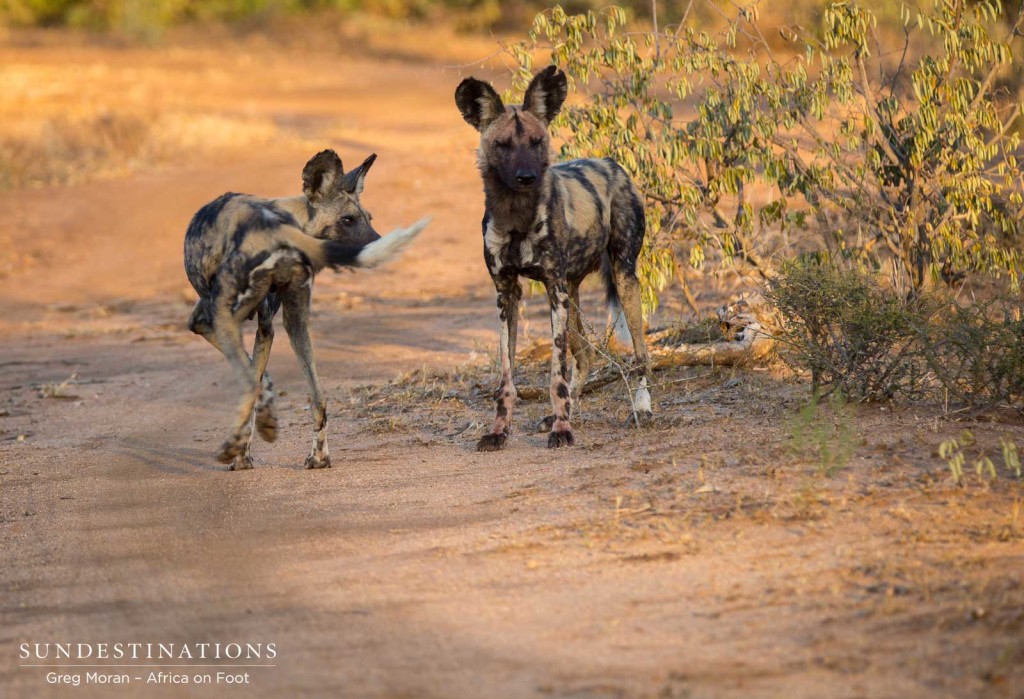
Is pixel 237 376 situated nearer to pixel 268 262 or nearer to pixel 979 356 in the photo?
pixel 268 262

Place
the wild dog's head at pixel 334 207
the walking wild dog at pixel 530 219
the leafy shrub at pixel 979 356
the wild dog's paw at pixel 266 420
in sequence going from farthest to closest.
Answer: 1. the wild dog's head at pixel 334 207
2. the walking wild dog at pixel 530 219
3. the wild dog's paw at pixel 266 420
4. the leafy shrub at pixel 979 356

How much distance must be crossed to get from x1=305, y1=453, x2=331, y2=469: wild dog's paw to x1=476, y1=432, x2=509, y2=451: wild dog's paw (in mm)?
752

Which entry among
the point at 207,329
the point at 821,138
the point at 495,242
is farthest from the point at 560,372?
the point at 821,138

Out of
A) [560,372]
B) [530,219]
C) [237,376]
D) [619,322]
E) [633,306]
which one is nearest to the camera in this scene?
[237,376]

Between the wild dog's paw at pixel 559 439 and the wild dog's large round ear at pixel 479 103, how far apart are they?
158 cm

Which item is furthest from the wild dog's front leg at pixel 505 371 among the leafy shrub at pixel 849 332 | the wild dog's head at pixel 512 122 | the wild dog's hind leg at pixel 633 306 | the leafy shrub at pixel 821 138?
the leafy shrub at pixel 821 138

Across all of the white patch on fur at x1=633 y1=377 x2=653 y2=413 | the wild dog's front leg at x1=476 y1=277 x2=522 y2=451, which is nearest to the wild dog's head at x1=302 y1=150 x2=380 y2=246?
the wild dog's front leg at x1=476 y1=277 x2=522 y2=451

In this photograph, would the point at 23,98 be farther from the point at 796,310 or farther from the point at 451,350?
the point at 796,310

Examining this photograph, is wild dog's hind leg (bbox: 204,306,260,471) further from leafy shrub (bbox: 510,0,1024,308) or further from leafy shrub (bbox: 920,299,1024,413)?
leafy shrub (bbox: 920,299,1024,413)

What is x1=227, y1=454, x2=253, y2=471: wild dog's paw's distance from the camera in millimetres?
6314

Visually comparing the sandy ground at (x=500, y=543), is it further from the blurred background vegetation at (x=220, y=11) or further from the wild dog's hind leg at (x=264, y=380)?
the blurred background vegetation at (x=220, y=11)

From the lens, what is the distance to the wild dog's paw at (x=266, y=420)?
243 inches

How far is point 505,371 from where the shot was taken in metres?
6.45

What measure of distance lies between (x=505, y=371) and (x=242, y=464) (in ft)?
4.57
